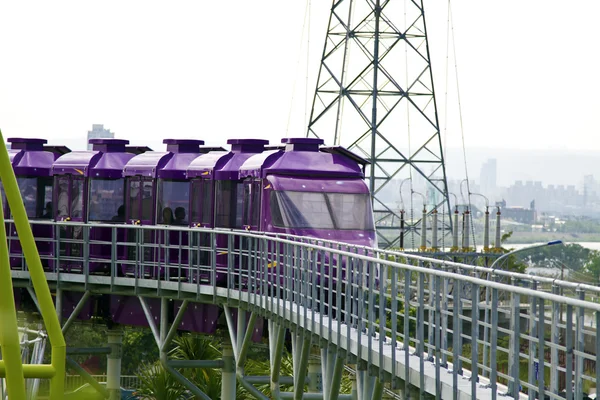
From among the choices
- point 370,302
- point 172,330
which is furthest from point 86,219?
point 370,302

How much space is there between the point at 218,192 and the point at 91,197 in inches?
146

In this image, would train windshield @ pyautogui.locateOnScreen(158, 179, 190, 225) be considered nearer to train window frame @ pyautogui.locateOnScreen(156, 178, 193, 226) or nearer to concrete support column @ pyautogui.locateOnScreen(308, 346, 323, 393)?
train window frame @ pyautogui.locateOnScreen(156, 178, 193, 226)

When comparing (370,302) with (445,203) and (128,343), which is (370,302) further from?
(128,343)

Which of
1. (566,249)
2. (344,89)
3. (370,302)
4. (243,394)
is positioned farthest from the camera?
(566,249)

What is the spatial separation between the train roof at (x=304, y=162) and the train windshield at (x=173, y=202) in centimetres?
215

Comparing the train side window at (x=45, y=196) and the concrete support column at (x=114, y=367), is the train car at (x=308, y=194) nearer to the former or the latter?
the train side window at (x=45, y=196)

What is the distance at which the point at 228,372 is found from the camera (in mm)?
26625

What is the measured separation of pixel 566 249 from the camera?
13875 cm

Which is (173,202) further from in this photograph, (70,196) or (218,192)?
(70,196)

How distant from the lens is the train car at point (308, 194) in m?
23.2

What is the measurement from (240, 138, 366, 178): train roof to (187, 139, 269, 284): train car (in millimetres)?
551

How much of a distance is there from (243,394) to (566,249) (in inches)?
4246

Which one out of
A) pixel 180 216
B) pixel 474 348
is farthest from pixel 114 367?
pixel 474 348

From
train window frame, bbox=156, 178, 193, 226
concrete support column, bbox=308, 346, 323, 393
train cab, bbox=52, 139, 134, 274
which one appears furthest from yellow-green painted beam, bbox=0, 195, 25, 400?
concrete support column, bbox=308, 346, 323, 393
